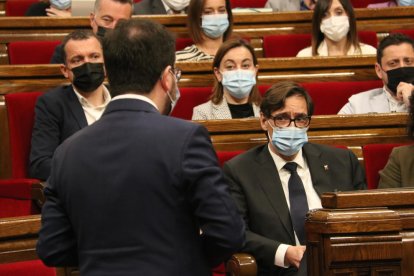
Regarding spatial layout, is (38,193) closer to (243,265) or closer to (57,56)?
(243,265)

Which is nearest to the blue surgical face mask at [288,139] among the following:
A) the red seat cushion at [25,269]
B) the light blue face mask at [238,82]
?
the light blue face mask at [238,82]

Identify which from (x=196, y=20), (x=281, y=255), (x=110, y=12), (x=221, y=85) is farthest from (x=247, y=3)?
(x=281, y=255)

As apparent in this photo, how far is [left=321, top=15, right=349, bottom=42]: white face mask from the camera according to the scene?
1.83 metres

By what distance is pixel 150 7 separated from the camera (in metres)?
2.06

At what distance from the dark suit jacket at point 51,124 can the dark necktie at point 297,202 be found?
0.40 m

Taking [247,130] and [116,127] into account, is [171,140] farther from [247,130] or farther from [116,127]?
[247,130]

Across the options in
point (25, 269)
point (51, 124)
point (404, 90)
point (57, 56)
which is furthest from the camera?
point (57, 56)

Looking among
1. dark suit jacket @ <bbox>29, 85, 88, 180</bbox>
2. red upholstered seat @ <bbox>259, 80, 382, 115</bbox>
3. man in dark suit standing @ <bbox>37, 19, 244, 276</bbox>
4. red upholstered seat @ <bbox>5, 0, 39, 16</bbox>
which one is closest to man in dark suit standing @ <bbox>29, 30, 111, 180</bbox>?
dark suit jacket @ <bbox>29, 85, 88, 180</bbox>

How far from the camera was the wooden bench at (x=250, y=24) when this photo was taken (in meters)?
1.87

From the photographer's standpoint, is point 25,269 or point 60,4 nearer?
point 25,269

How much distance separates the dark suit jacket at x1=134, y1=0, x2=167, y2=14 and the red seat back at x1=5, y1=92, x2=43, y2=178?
Result: 665mm

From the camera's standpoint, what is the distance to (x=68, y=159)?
71cm

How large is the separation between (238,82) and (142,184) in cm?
87

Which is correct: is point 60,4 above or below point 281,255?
above
